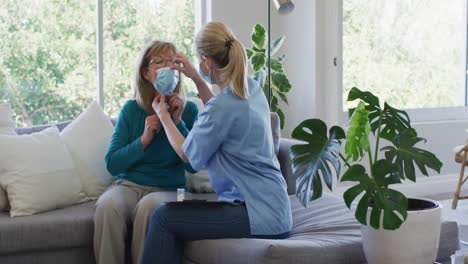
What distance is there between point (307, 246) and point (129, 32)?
2.82 meters

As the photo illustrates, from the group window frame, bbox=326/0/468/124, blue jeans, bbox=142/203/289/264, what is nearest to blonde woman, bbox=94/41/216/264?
blue jeans, bbox=142/203/289/264

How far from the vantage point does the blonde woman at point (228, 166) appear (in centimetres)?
276

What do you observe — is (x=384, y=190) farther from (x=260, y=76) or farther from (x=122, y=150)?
(x=260, y=76)

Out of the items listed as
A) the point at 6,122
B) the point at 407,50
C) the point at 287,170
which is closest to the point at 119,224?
the point at 6,122

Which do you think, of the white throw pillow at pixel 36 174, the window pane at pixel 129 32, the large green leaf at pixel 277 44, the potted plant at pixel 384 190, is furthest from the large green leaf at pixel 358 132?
the window pane at pixel 129 32

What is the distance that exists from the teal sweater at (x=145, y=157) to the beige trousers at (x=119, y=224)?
0.64 ft

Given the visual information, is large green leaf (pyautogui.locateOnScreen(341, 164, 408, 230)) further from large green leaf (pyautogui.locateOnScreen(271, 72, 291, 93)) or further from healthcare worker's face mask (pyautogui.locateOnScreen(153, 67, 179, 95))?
large green leaf (pyautogui.locateOnScreen(271, 72, 291, 93))

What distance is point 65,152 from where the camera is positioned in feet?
11.2

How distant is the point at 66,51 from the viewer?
15.8 ft

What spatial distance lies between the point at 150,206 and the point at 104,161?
604mm

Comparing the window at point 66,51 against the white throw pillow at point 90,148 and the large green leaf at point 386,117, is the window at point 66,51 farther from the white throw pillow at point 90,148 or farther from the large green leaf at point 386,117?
the large green leaf at point 386,117

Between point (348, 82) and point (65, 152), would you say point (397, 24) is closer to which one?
point (348, 82)

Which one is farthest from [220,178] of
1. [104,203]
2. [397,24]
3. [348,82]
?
[397,24]

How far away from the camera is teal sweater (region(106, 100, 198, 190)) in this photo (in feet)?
11.0
